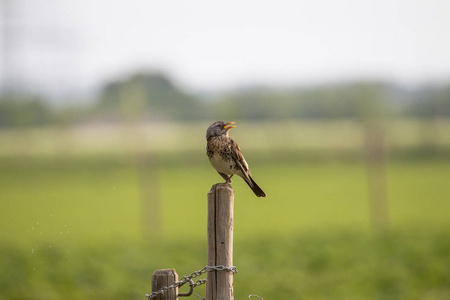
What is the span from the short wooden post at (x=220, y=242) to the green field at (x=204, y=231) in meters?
5.04

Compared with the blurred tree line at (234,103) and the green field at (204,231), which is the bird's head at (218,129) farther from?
the blurred tree line at (234,103)

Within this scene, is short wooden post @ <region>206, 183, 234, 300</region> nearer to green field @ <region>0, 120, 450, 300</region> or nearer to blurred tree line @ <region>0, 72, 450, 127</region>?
green field @ <region>0, 120, 450, 300</region>

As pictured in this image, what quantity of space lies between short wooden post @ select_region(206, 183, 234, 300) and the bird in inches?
26.1

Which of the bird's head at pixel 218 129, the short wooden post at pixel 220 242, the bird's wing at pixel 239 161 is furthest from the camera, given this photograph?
→ the bird's head at pixel 218 129

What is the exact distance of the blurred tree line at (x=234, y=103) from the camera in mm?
39531

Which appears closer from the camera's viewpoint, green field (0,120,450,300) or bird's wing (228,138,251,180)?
bird's wing (228,138,251,180)

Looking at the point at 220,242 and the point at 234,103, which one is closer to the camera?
the point at 220,242

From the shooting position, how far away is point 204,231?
16.9 meters

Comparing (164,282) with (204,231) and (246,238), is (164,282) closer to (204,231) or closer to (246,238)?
(246,238)

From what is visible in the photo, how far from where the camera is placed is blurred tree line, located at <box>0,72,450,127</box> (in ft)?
130

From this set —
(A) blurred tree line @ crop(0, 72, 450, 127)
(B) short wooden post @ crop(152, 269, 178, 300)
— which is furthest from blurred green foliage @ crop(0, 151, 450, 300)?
(A) blurred tree line @ crop(0, 72, 450, 127)

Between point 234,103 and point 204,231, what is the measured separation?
2974cm

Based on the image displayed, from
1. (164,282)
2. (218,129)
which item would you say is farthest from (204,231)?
(164,282)

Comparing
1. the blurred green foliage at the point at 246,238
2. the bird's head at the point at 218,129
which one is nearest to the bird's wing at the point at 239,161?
the bird's head at the point at 218,129
